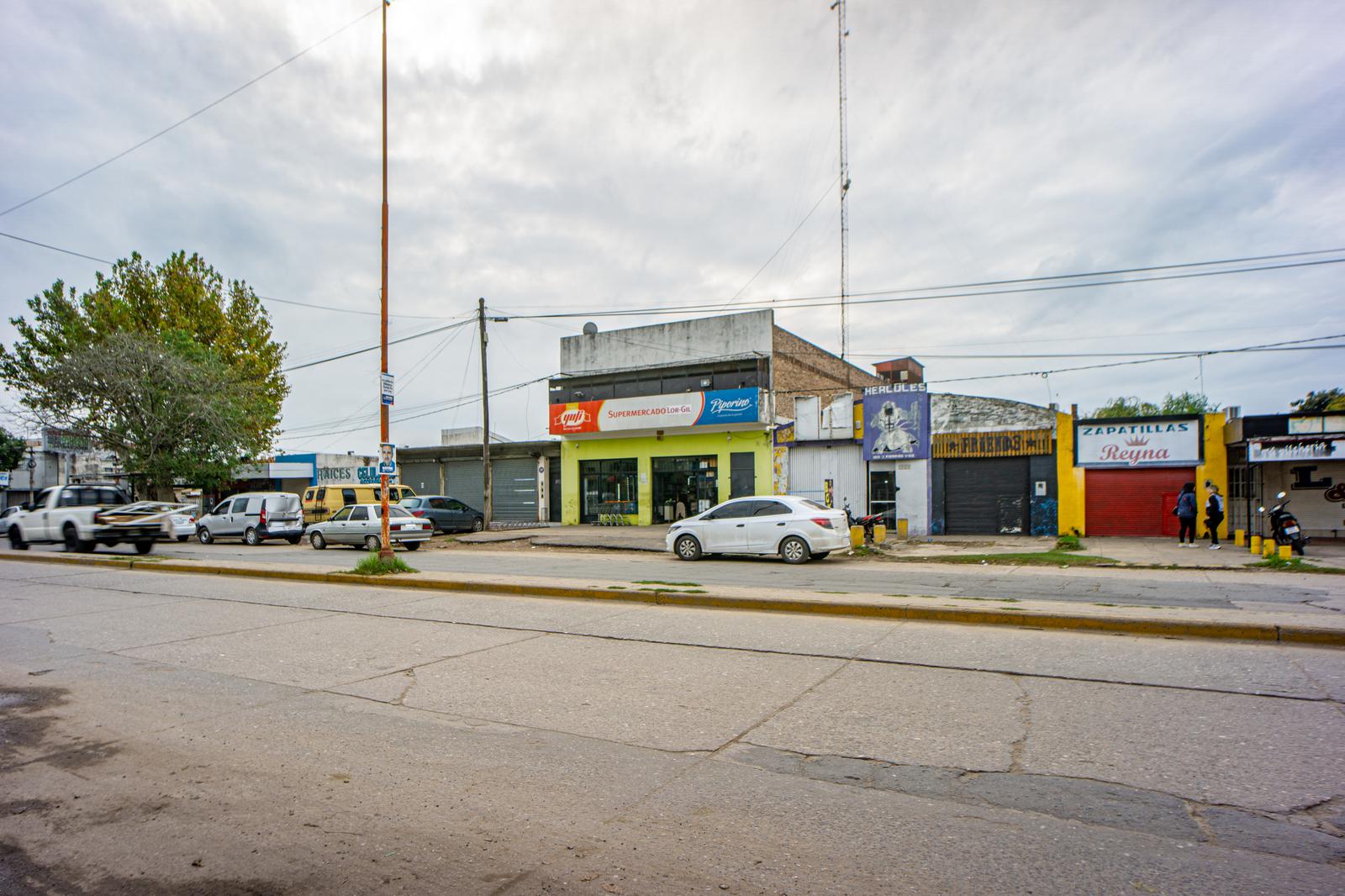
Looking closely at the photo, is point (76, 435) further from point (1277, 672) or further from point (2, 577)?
point (1277, 672)

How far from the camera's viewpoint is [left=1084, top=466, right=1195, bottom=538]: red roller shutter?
2375 cm

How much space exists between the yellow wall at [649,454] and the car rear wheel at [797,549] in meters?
12.1

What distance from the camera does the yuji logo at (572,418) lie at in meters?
32.7

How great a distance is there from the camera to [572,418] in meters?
33.0

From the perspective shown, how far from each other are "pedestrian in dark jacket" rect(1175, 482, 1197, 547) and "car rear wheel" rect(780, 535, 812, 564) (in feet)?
36.1

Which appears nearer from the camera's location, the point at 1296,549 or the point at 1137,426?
the point at 1296,549

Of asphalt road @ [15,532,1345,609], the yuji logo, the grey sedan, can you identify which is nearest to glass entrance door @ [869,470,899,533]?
asphalt road @ [15,532,1345,609]

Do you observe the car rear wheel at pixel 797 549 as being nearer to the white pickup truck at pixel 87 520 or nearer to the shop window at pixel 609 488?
the shop window at pixel 609 488

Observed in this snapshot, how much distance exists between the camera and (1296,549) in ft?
55.2

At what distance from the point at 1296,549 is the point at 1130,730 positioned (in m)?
16.2

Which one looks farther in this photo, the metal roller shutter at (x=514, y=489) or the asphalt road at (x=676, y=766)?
the metal roller shutter at (x=514, y=489)

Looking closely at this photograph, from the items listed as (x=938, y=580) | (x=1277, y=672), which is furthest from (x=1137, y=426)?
(x=1277, y=672)

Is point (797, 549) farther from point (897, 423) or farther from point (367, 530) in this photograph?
point (367, 530)

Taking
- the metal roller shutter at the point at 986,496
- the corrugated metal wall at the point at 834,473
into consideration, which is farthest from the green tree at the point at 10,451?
the metal roller shutter at the point at 986,496
